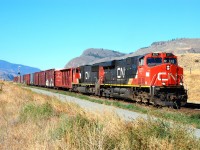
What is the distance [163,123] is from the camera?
8664 millimetres

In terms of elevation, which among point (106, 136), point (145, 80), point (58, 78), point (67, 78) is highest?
point (58, 78)

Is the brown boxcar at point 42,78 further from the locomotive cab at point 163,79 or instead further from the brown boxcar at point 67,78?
the locomotive cab at point 163,79

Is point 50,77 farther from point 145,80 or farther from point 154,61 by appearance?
point 154,61

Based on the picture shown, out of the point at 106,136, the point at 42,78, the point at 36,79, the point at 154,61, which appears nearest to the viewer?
the point at 106,136

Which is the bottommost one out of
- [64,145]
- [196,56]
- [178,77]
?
[64,145]

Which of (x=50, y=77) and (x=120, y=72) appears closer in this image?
(x=120, y=72)

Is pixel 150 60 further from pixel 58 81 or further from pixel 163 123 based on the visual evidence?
pixel 58 81

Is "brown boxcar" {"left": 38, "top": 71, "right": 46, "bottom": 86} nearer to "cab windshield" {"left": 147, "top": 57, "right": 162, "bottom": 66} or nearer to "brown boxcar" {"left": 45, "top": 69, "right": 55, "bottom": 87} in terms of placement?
"brown boxcar" {"left": 45, "top": 69, "right": 55, "bottom": 87}

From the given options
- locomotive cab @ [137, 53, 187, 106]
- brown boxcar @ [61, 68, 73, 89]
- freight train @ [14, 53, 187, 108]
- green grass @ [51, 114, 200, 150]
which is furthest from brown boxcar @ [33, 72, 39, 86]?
green grass @ [51, 114, 200, 150]

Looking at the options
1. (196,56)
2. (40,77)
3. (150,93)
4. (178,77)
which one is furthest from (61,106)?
(196,56)

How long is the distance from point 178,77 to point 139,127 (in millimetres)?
17813

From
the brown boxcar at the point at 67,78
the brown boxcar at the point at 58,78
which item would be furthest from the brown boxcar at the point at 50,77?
the brown boxcar at the point at 67,78

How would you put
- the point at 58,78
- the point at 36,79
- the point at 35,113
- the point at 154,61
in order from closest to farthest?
the point at 35,113 → the point at 154,61 → the point at 58,78 → the point at 36,79

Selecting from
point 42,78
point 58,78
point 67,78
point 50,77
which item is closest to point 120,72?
point 67,78
